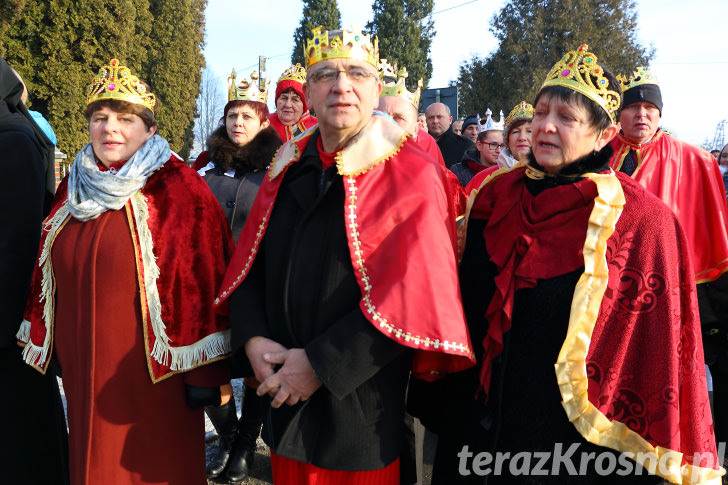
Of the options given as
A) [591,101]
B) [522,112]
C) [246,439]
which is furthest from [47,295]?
[522,112]

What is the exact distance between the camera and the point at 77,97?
50.6 ft

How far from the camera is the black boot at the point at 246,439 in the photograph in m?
3.71

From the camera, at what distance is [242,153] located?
3949mm

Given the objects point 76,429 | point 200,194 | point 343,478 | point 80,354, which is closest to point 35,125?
point 200,194

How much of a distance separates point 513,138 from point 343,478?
2939 mm

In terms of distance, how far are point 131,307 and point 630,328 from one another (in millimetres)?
2040

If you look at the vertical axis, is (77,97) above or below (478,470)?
above

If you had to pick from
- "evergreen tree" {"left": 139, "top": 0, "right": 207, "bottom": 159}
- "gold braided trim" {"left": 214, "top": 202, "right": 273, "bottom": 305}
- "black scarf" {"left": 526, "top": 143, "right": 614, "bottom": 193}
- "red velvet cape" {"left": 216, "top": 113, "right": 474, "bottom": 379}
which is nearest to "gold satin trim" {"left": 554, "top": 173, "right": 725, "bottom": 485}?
"black scarf" {"left": 526, "top": 143, "right": 614, "bottom": 193}

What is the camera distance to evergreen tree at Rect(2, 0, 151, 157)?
14734 millimetres

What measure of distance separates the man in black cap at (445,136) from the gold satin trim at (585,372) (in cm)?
480

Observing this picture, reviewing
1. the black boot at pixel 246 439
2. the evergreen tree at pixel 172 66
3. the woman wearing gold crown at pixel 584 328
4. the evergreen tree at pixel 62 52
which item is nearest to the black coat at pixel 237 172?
the black boot at pixel 246 439

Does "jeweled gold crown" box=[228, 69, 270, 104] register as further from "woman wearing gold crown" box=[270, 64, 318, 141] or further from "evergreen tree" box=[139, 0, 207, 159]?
"evergreen tree" box=[139, 0, 207, 159]

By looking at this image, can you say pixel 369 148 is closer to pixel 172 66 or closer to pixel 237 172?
pixel 237 172

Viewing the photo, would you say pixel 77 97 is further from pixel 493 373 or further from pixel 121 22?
pixel 493 373
